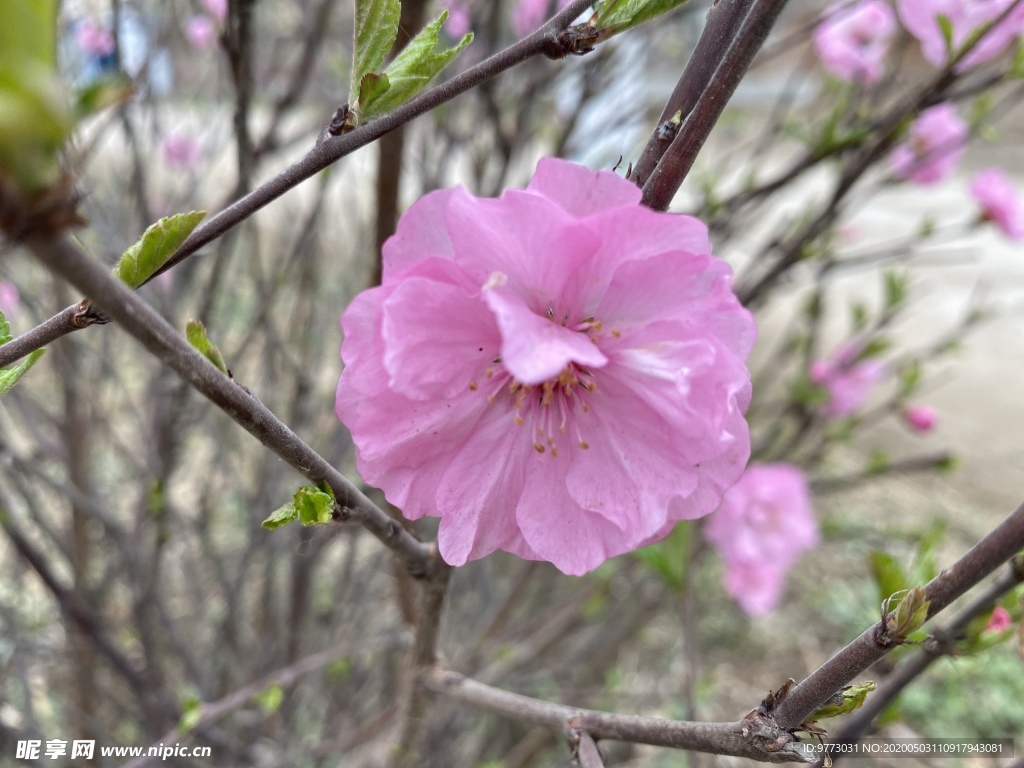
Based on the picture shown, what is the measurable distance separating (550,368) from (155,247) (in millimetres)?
245

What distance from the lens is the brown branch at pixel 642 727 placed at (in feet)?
1.54

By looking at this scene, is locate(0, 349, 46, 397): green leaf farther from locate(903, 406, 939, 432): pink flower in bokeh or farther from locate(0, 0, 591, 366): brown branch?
locate(903, 406, 939, 432): pink flower in bokeh

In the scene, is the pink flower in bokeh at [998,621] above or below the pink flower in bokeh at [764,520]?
below

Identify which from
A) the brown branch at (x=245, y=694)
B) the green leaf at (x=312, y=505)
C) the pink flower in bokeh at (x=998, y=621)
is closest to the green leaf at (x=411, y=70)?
the green leaf at (x=312, y=505)

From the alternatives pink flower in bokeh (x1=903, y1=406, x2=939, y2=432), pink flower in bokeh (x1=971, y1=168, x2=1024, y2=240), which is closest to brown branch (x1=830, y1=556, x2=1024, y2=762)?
A: pink flower in bokeh (x1=903, y1=406, x2=939, y2=432)

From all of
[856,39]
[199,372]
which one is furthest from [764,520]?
[199,372]

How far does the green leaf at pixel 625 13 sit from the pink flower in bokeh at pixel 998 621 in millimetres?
642

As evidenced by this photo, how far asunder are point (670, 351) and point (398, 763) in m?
0.78

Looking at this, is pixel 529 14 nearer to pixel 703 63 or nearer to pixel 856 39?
pixel 856 39

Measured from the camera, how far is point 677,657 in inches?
108

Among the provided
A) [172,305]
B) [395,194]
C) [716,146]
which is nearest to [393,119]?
[395,194]

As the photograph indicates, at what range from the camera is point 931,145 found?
1544mm

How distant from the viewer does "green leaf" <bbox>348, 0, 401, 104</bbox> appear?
Answer: 48 cm

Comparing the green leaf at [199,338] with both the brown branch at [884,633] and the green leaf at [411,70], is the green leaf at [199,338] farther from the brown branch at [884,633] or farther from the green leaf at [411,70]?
the brown branch at [884,633]
